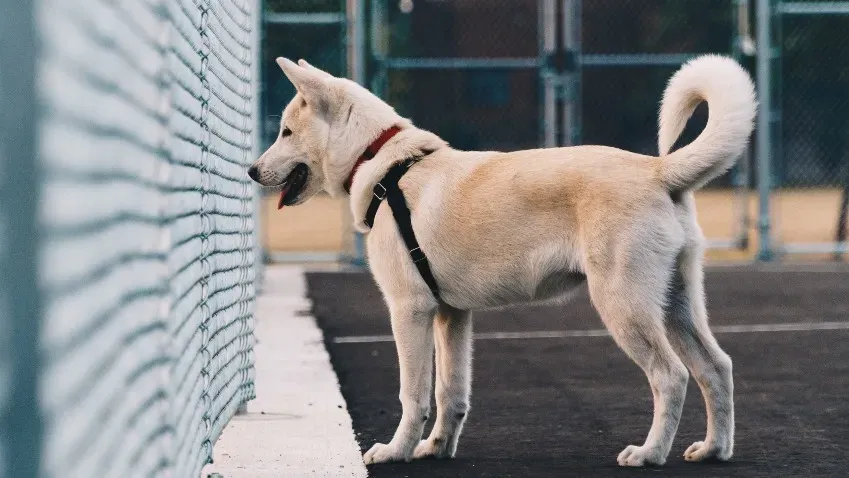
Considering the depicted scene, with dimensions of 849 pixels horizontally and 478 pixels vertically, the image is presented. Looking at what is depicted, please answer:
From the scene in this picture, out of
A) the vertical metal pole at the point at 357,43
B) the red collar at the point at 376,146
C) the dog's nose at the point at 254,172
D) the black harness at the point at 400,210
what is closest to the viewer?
the black harness at the point at 400,210

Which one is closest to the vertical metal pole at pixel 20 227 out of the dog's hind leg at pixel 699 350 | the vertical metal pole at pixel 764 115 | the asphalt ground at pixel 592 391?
the asphalt ground at pixel 592 391

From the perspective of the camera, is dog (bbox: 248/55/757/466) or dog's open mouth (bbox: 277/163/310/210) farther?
dog's open mouth (bbox: 277/163/310/210)

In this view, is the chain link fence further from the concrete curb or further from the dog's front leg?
the dog's front leg

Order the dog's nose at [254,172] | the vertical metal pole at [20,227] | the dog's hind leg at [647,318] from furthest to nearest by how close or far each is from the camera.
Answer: the dog's nose at [254,172] < the dog's hind leg at [647,318] < the vertical metal pole at [20,227]

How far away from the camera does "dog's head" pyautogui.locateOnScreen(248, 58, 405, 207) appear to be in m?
4.95

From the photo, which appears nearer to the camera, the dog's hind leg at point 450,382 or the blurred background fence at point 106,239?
the blurred background fence at point 106,239

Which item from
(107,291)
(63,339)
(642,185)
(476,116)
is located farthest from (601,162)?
(476,116)

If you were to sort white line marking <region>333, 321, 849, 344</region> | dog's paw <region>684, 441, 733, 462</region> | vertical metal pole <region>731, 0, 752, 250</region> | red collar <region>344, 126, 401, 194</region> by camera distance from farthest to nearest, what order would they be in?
vertical metal pole <region>731, 0, 752, 250</region>
white line marking <region>333, 321, 849, 344</region>
red collar <region>344, 126, 401, 194</region>
dog's paw <region>684, 441, 733, 462</region>

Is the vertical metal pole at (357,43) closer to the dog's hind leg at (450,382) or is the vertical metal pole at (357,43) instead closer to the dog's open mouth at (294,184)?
the dog's open mouth at (294,184)

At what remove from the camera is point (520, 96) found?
627 inches

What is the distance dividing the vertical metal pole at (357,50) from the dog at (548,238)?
29.2 ft

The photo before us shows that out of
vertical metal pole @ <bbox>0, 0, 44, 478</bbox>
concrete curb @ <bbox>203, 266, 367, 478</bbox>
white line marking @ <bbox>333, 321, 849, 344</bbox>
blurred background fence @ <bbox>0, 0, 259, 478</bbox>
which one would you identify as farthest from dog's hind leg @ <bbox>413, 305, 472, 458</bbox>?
white line marking @ <bbox>333, 321, 849, 344</bbox>

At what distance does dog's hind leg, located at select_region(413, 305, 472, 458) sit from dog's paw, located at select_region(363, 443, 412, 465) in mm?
139

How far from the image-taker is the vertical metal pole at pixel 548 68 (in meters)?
14.4
